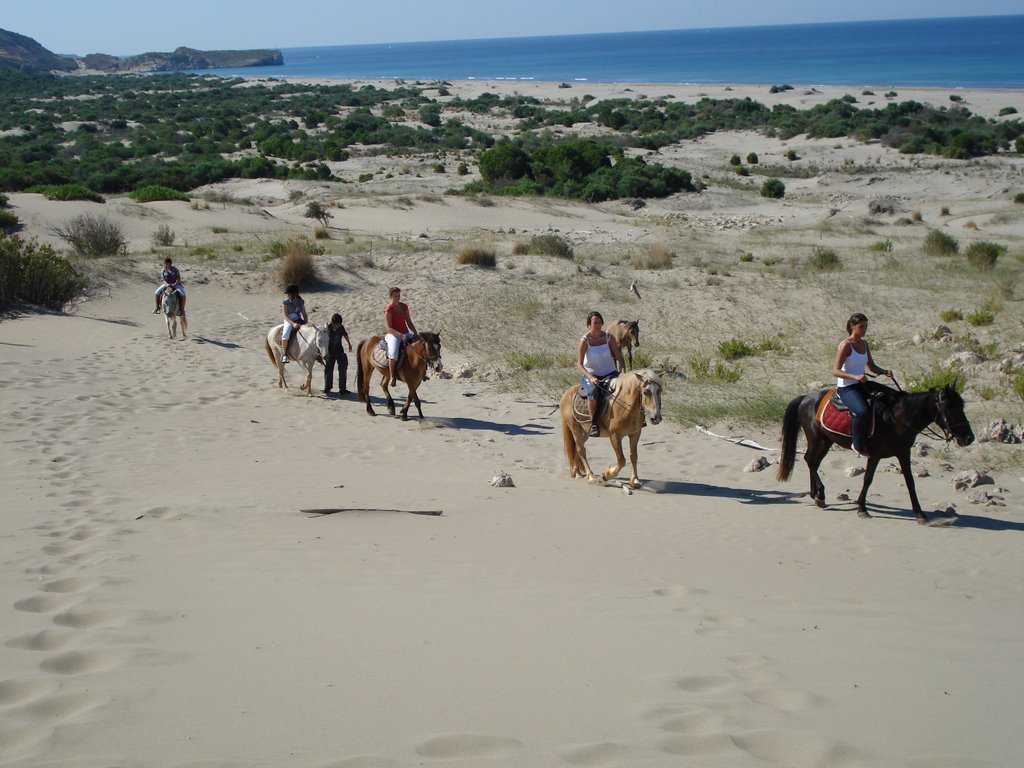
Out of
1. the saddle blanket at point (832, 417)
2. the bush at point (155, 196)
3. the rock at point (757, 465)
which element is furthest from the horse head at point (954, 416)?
the bush at point (155, 196)

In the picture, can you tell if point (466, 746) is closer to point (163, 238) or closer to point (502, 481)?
point (502, 481)

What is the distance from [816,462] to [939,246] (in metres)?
20.6

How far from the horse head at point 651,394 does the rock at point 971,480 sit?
3832 mm

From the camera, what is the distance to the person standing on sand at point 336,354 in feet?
47.1

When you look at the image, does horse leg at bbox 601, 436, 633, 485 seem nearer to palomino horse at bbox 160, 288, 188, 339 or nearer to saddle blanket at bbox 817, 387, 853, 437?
saddle blanket at bbox 817, 387, 853, 437

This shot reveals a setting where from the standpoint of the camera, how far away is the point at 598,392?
10.2 m

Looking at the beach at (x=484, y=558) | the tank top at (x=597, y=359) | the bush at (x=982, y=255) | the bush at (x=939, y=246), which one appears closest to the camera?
the beach at (x=484, y=558)

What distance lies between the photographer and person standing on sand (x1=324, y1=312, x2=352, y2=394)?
47.1 ft

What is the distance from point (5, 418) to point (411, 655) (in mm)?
9144

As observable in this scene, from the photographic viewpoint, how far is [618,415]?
9977 millimetres

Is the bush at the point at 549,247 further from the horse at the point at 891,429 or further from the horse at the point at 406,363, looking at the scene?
the horse at the point at 891,429

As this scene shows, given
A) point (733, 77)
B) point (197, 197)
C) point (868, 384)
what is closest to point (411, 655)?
point (868, 384)

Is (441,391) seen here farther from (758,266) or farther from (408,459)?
(758,266)

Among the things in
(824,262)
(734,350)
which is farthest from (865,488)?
(824,262)
